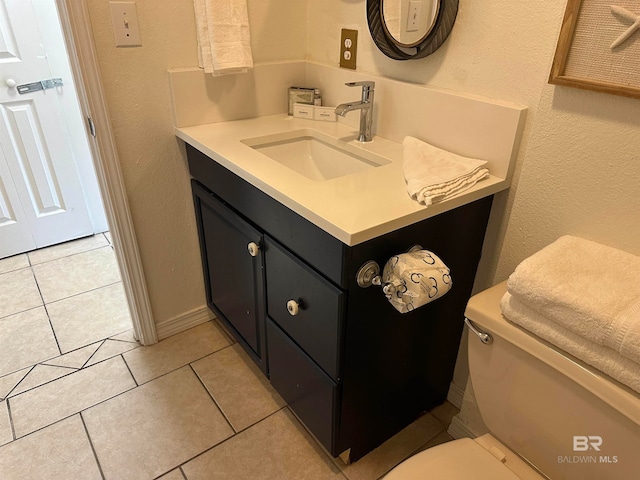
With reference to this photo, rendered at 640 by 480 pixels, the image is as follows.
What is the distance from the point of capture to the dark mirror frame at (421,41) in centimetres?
116

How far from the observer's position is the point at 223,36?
142 cm

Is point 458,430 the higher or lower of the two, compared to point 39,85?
lower

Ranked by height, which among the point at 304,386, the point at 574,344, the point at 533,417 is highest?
the point at 574,344

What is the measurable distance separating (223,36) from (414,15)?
1.93 feet

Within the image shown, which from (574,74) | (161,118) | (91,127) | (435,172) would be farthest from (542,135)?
(91,127)

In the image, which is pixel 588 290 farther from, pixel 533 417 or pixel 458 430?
pixel 458 430

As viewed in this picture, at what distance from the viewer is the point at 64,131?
2324 millimetres

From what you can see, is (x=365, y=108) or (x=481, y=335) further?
(x=365, y=108)

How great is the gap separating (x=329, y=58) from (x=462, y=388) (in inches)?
48.2

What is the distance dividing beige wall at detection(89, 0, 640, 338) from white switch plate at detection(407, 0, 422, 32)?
3.9 inches

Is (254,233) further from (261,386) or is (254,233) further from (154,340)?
(154,340)

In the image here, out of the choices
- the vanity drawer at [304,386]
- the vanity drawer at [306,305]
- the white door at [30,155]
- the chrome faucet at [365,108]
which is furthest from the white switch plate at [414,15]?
the white door at [30,155]

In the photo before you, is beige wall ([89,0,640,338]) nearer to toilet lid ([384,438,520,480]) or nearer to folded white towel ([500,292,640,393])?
folded white towel ([500,292,640,393])

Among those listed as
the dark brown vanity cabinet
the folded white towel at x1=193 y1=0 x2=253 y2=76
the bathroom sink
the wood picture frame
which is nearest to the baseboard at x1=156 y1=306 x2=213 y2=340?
the dark brown vanity cabinet
